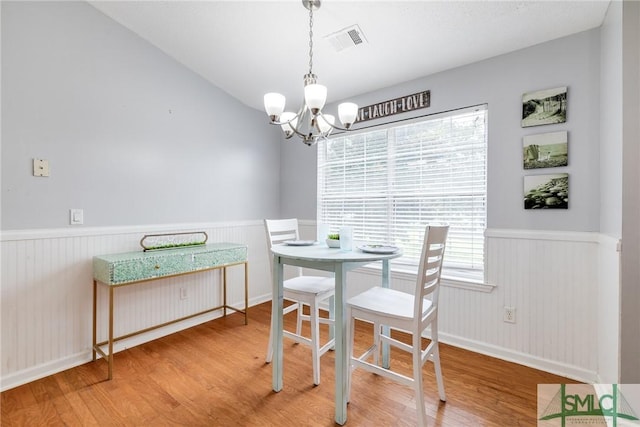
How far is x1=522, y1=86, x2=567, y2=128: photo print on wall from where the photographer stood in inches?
82.6

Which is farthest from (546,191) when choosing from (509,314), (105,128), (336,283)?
(105,128)

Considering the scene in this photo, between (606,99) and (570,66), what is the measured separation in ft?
1.30

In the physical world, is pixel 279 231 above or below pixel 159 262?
→ above

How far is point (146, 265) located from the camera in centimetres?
230

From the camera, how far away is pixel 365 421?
1657 mm

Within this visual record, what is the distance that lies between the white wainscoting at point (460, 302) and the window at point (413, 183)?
269 mm

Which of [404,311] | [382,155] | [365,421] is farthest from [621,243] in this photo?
[382,155]

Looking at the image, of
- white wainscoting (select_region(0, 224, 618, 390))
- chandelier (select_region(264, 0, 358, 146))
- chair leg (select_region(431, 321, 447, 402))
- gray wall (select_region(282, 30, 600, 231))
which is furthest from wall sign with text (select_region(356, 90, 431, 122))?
chair leg (select_region(431, 321, 447, 402))

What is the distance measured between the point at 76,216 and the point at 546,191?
3452 mm

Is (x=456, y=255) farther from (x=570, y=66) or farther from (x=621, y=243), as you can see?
(x=570, y=66)

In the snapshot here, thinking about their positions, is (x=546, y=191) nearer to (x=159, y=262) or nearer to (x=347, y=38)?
(x=347, y=38)

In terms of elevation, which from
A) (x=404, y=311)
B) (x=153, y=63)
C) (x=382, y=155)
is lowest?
(x=404, y=311)

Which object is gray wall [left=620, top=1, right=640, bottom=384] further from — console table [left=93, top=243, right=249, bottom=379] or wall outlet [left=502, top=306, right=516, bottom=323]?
console table [left=93, top=243, right=249, bottom=379]

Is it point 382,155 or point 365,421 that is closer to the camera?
point 365,421
